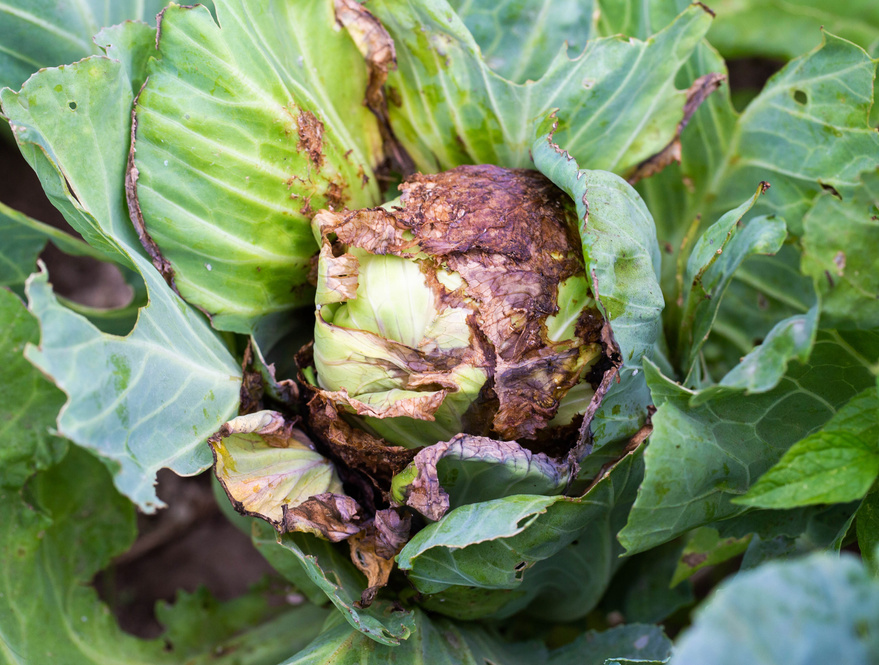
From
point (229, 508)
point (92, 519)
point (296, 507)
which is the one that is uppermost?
point (296, 507)

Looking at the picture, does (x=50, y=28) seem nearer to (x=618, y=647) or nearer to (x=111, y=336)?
(x=111, y=336)

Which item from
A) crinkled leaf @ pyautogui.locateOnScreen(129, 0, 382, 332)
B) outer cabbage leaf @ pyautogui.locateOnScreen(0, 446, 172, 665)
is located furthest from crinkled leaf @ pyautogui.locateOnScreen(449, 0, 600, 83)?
outer cabbage leaf @ pyautogui.locateOnScreen(0, 446, 172, 665)

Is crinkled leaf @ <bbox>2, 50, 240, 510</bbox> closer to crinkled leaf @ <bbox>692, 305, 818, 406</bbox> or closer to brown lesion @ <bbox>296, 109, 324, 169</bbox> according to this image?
brown lesion @ <bbox>296, 109, 324, 169</bbox>

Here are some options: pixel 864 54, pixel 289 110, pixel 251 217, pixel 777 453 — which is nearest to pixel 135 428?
pixel 251 217

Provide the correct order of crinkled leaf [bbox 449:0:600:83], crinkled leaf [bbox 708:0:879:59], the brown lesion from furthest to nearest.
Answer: crinkled leaf [bbox 708:0:879:59] < crinkled leaf [bbox 449:0:600:83] < the brown lesion

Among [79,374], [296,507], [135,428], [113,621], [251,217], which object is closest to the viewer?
[79,374]

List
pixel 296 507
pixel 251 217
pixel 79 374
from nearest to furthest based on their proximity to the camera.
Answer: pixel 79 374 → pixel 296 507 → pixel 251 217

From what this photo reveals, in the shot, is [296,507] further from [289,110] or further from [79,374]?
[289,110]
